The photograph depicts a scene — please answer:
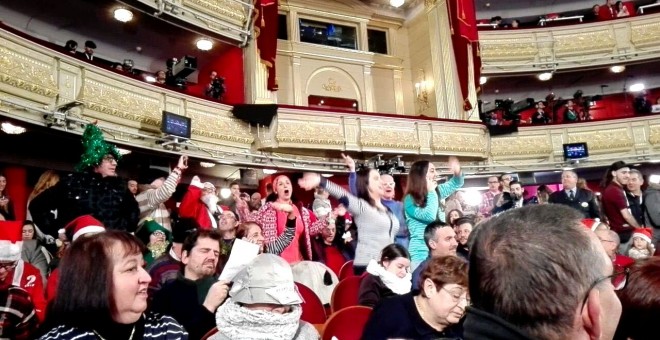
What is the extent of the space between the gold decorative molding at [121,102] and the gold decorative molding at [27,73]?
0.45 metres

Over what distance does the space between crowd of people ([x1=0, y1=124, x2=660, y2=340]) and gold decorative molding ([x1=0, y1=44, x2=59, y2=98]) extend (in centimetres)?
137

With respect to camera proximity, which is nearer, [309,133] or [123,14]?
[123,14]

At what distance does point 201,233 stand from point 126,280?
1039mm

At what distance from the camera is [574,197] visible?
5.08 m

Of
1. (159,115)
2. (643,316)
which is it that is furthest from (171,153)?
(643,316)

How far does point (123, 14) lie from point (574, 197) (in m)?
6.03

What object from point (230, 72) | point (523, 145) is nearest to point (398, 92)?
point (523, 145)

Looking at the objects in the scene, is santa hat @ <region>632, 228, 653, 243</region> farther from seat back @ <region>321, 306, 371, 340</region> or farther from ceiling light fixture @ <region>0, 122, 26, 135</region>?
ceiling light fixture @ <region>0, 122, 26, 135</region>

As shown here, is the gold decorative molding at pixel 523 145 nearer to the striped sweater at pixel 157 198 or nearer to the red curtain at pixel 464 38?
the red curtain at pixel 464 38

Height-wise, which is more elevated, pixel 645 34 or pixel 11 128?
pixel 645 34

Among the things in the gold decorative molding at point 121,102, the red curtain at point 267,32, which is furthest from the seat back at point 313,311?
the red curtain at point 267,32

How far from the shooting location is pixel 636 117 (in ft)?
35.1

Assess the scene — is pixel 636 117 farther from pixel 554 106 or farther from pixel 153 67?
pixel 153 67

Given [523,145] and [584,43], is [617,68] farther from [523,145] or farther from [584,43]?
[523,145]
